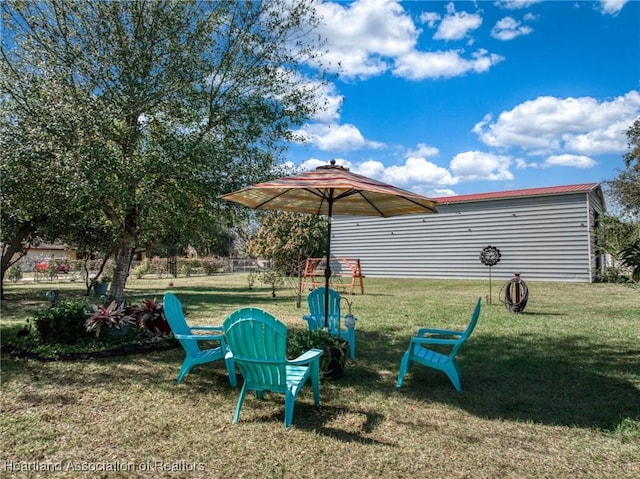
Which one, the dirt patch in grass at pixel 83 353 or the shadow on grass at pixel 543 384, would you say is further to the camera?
the dirt patch in grass at pixel 83 353

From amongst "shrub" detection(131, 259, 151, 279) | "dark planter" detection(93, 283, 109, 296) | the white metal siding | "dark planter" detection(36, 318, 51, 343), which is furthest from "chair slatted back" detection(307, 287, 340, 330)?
"shrub" detection(131, 259, 151, 279)

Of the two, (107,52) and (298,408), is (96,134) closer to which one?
(107,52)

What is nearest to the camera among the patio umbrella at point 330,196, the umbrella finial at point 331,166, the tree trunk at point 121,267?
the patio umbrella at point 330,196

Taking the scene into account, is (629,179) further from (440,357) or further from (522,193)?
(440,357)

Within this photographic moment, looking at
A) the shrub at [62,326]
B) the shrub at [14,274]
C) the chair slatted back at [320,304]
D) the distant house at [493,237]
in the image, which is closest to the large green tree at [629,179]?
the distant house at [493,237]

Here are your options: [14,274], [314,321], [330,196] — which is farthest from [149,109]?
[14,274]

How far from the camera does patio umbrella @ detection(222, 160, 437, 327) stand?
157 inches

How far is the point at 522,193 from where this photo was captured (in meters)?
17.0

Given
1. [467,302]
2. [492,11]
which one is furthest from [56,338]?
[492,11]

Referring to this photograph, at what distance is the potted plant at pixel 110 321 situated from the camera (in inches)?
217

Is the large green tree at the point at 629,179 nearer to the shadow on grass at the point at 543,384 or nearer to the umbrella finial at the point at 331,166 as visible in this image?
the shadow on grass at the point at 543,384

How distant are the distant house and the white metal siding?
0.10 feet

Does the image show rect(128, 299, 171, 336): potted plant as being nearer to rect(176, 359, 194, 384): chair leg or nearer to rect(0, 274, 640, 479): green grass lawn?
rect(0, 274, 640, 479): green grass lawn

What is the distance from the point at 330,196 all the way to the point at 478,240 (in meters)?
14.5
